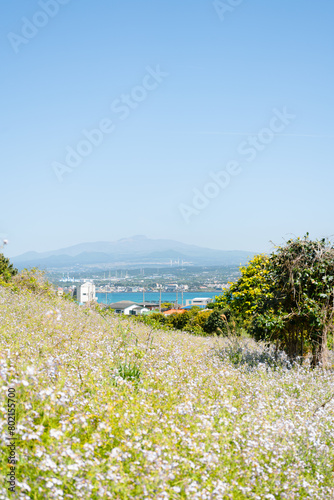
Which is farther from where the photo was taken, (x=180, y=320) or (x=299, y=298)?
(x=180, y=320)

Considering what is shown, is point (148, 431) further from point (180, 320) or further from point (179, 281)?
point (179, 281)

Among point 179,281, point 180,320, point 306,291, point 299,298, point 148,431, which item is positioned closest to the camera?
point 148,431

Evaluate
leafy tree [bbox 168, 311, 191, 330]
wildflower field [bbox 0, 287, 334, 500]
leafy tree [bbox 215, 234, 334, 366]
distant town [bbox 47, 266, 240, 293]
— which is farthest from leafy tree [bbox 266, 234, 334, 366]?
leafy tree [bbox 168, 311, 191, 330]

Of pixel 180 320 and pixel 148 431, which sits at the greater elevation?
pixel 148 431

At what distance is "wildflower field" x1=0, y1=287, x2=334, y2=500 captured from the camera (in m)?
2.69

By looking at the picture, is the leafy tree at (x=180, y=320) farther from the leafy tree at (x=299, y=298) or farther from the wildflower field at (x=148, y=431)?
the wildflower field at (x=148, y=431)

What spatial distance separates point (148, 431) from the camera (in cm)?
336

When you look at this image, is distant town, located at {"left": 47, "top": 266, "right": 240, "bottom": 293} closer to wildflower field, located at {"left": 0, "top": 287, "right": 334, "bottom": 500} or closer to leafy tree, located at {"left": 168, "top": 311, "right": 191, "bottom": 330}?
leafy tree, located at {"left": 168, "top": 311, "right": 191, "bottom": 330}

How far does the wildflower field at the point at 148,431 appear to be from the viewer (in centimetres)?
269

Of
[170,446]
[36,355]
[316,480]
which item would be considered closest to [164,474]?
[170,446]

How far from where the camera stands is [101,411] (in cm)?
358

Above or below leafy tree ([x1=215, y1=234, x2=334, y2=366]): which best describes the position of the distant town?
below

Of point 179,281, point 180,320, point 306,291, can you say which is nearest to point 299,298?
point 306,291

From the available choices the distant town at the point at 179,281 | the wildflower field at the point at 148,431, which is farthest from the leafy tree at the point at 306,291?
the distant town at the point at 179,281
